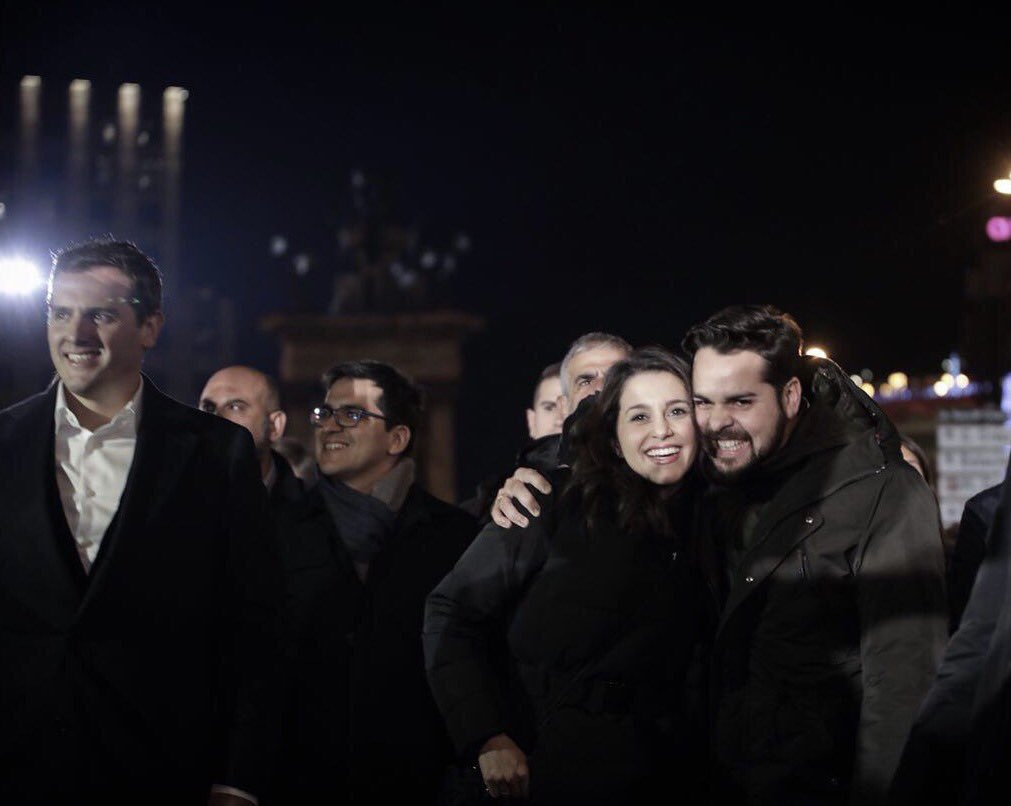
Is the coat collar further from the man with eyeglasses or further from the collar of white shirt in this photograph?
the collar of white shirt

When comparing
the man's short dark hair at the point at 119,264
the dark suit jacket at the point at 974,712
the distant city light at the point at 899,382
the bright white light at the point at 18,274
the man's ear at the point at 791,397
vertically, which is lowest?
the dark suit jacket at the point at 974,712

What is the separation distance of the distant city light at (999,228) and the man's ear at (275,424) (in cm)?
2316

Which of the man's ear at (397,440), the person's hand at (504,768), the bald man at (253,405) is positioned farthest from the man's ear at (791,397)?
the bald man at (253,405)

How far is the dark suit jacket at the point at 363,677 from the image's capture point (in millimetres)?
5254

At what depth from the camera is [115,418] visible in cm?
365

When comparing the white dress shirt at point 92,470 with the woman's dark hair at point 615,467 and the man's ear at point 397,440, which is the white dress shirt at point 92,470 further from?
the man's ear at point 397,440

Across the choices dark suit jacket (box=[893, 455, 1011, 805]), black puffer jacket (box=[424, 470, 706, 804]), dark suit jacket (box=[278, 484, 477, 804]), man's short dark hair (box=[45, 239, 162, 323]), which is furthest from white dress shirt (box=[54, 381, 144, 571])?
dark suit jacket (box=[893, 455, 1011, 805])

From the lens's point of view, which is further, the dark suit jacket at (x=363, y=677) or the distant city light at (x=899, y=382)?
the distant city light at (x=899, y=382)

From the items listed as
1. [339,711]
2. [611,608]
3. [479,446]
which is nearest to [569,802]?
[611,608]

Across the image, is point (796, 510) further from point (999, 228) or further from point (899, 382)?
point (899, 382)

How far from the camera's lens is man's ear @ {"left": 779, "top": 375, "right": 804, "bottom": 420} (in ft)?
14.7

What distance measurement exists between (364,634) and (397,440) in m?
1.04

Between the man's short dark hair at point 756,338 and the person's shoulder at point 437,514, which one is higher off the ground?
the man's short dark hair at point 756,338

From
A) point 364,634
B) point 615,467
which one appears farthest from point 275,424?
point 615,467
